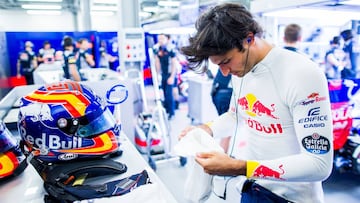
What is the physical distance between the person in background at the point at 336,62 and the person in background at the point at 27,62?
5.92 metres

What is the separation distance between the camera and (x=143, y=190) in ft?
3.31

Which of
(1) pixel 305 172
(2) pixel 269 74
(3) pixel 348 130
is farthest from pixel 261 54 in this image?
(3) pixel 348 130

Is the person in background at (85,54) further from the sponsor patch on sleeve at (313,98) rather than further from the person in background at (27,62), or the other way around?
the sponsor patch on sleeve at (313,98)

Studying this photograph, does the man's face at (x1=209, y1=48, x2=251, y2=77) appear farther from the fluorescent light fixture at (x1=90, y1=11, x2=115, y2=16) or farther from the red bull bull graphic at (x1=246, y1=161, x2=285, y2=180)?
the fluorescent light fixture at (x1=90, y1=11, x2=115, y2=16)

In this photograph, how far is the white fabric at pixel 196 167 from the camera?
1233mm

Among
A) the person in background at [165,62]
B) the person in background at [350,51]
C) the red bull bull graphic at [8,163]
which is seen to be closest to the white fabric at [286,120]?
the red bull bull graphic at [8,163]

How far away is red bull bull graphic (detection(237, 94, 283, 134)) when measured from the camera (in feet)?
3.87

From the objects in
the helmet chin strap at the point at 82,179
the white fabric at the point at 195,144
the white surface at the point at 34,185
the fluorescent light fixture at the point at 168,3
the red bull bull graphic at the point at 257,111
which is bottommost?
the white surface at the point at 34,185

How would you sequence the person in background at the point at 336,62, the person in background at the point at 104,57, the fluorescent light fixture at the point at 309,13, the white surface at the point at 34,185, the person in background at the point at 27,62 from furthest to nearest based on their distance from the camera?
the person in background at the point at 104,57
the person in background at the point at 27,62
the person in background at the point at 336,62
the fluorescent light fixture at the point at 309,13
the white surface at the point at 34,185

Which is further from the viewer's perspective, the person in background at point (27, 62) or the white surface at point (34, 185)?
the person in background at point (27, 62)

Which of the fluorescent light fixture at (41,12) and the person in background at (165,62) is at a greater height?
the fluorescent light fixture at (41,12)

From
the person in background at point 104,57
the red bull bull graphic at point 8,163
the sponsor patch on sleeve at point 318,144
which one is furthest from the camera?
the person in background at point 104,57

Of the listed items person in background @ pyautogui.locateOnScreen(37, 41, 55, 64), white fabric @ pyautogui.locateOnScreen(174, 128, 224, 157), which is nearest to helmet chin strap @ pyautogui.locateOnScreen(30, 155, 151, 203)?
white fabric @ pyautogui.locateOnScreen(174, 128, 224, 157)

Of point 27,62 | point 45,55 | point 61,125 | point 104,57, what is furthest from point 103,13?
point 61,125
